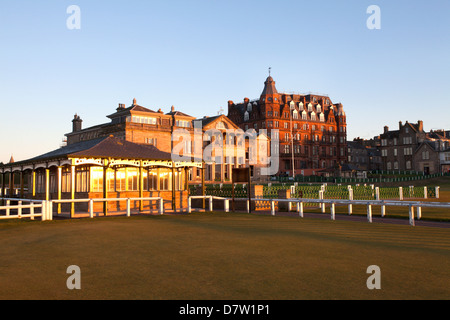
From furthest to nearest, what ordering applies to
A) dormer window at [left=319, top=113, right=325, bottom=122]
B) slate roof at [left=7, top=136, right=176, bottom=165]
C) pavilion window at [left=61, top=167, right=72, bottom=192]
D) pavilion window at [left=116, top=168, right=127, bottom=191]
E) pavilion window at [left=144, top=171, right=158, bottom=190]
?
dormer window at [left=319, top=113, right=325, bottom=122]
pavilion window at [left=144, top=171, right=158, bottom=190]
pavilion window at [left=61, top=167, right=72, bottom=192]
pavilion window at [left=116, top=168, right=127, bottom=191]
slate roof at [left=7, top=136, right=176, bottom=165]

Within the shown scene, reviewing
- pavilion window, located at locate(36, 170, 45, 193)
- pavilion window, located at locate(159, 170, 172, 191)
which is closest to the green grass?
pavilion window, located at locate(159, 170, 172, 191)

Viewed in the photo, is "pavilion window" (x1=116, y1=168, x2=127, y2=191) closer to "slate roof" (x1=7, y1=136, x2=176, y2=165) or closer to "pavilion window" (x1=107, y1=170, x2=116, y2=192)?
"pavilion window" (x1=107, y1=170, x2=116, y2=192)

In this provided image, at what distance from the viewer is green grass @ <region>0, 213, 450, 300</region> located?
20.0 ft

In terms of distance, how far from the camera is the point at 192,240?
11.6 m

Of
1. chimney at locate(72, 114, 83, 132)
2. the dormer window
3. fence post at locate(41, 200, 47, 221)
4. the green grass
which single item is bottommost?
the green grass

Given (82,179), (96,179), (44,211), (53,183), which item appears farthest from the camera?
(53,183)

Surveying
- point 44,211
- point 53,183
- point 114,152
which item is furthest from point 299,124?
point 44,211

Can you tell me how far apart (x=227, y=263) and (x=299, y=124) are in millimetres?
89977

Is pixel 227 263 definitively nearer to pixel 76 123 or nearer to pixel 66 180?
pixel 66 180

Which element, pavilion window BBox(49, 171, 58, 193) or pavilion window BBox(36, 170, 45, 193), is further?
pavilion window BBox(36, 170, 45, 193)

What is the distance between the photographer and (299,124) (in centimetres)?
9569

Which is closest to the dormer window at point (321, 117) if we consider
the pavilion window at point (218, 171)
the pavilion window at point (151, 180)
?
the pavilion window at point (218, 171)

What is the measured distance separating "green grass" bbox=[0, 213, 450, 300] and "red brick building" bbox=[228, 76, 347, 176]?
2881 inches

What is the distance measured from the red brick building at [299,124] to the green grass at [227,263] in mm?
73184
